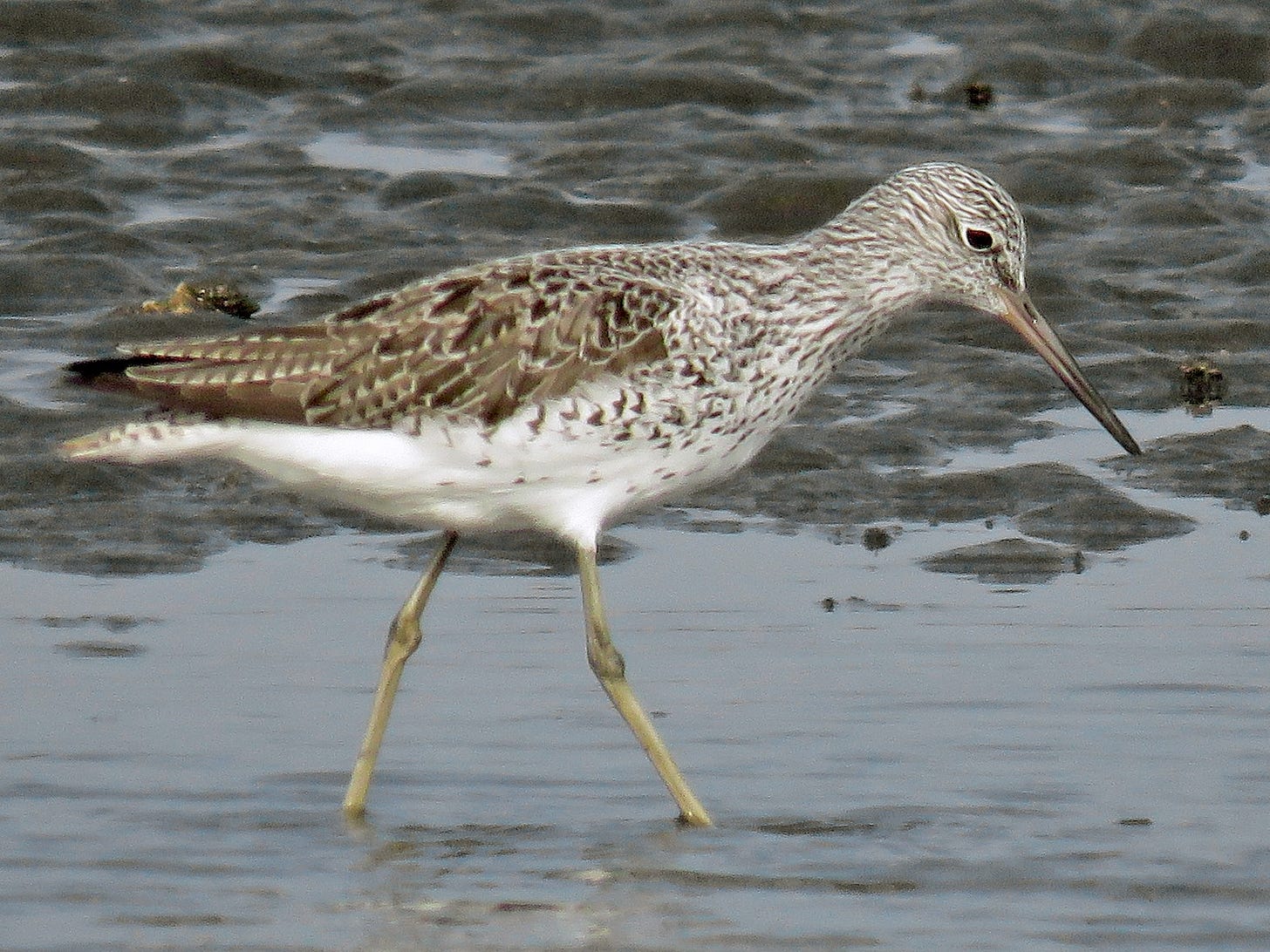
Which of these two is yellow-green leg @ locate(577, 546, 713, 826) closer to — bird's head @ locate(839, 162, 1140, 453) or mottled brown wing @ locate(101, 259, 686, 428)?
mottled brown wing @ locate(101, 259, 686, 428)

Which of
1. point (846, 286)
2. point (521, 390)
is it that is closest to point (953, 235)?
point (846, 286)

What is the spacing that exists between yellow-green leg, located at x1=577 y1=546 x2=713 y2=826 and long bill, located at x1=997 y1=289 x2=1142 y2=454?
5.62ft

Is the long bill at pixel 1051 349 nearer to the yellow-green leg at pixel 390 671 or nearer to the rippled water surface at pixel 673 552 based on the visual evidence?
the rippled water surface at pixel 673 552

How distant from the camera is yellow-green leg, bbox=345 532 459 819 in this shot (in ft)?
26.2

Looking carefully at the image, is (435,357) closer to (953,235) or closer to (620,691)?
(620,691)

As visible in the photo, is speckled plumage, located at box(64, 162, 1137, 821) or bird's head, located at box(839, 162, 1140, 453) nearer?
speckled plumage, located at box(64, 162, 1137, 821)

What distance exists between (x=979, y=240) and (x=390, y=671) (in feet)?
7.86

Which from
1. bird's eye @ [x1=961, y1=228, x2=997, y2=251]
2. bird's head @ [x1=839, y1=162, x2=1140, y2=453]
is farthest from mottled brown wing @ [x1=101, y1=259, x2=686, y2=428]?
bird's eye @ [x1=961, y1=228, x2=997, y2=251]

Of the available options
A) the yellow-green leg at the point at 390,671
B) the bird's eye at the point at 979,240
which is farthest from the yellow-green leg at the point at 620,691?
the bird's eye at the point at 979,240

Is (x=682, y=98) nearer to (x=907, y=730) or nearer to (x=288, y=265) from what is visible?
(x=288, y=265)

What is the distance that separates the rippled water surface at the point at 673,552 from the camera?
7.44 meters

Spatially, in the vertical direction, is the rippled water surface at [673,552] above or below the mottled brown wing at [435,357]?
below

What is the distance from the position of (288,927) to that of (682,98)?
998 cm

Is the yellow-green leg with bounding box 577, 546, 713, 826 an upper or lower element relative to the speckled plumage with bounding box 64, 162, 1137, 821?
lower
